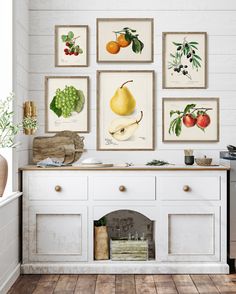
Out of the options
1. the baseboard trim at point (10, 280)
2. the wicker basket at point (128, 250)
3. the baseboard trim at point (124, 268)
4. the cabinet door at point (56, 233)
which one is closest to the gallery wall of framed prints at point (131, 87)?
the cabinet door at point (56, 233)

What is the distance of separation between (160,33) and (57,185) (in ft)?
5.22

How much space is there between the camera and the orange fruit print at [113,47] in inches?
200

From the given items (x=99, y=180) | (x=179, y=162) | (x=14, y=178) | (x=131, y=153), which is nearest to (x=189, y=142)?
(x=179, y=162)

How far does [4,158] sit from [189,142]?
170 cm

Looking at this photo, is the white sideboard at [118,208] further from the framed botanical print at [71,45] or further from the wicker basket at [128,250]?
the framed botanical print at [71,45]

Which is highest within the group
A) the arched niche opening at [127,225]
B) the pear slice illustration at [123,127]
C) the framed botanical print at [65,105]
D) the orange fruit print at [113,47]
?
the orange fruit print at [113,47]

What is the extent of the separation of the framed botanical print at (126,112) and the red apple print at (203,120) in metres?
0.40

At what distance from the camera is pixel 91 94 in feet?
16.8

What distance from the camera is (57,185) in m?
4.66

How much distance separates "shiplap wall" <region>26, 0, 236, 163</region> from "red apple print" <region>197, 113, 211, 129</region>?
0.12m

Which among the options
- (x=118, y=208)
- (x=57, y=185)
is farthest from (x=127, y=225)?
(x=57, y=185)

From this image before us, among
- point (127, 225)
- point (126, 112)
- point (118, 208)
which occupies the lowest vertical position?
point (127, 225)

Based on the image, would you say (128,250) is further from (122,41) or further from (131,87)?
(122,41)

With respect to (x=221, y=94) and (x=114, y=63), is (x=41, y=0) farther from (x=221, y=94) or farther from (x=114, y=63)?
(x=221, y=94)
